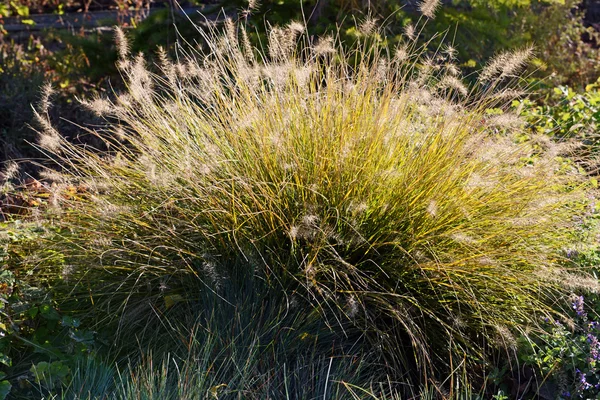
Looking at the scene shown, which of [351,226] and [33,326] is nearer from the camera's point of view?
[351,226]

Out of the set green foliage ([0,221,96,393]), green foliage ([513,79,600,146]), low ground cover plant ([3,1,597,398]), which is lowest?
green foliage ([0,221,96,393])

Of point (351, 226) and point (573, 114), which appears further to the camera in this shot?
point (573, 114)

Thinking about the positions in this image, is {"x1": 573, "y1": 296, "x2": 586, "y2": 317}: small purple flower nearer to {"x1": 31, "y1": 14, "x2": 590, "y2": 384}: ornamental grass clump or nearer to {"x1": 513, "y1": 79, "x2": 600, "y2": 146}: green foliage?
{"x1": 31, "y1": 14, "x2": 590, "y2": 384}: ornamental grass clump

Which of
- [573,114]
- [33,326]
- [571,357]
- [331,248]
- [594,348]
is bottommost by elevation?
[33,326]

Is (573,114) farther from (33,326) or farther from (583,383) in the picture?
(33,326)

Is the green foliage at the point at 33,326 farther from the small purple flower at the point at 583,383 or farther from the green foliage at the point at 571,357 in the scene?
the small purple flower at the point at 583,383

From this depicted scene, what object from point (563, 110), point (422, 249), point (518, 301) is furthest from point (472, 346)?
point (563, 110)

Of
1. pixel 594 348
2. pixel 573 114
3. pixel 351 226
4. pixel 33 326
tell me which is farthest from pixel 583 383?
pixel 573 114

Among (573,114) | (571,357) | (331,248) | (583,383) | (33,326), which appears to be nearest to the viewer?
(583,383)

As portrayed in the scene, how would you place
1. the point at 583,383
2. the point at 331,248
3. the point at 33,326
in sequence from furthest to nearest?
the point at 33,326 → the point at 331,248 → the point at 583,383

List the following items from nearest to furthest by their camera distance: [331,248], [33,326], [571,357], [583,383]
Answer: [583,383] < [571,357] < [331,248] < [33,326]

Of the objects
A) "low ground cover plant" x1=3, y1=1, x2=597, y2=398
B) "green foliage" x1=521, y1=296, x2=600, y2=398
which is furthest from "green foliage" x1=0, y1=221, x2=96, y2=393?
"green foliage" x1=521, y1=296, x2=600, y2=398

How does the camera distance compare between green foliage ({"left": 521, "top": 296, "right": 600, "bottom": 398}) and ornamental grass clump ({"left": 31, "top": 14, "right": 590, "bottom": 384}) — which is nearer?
green foliage ({"left": 521, "top": 296, "right": 600, "bottom": 398})

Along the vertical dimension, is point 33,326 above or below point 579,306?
below
